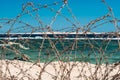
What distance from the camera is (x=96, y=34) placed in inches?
123

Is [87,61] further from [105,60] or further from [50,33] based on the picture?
[50,33]

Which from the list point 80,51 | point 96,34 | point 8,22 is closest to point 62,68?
point 80,51

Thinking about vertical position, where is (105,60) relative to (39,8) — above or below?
below

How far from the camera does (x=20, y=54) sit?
10.4 feet

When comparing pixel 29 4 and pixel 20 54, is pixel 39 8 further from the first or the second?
pixel 20 54

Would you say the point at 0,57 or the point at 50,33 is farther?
the point at 0,57

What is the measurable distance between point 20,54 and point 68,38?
46 cm

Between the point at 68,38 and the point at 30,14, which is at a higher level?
the point at 30,14

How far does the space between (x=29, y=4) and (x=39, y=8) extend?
12 cm

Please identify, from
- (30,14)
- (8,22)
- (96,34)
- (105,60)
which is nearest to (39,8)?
(30,14)

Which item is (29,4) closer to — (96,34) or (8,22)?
(8,22)

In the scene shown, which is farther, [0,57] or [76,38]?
[0,57]

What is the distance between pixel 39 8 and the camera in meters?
3.05

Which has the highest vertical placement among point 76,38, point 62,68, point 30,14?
point 30,14
